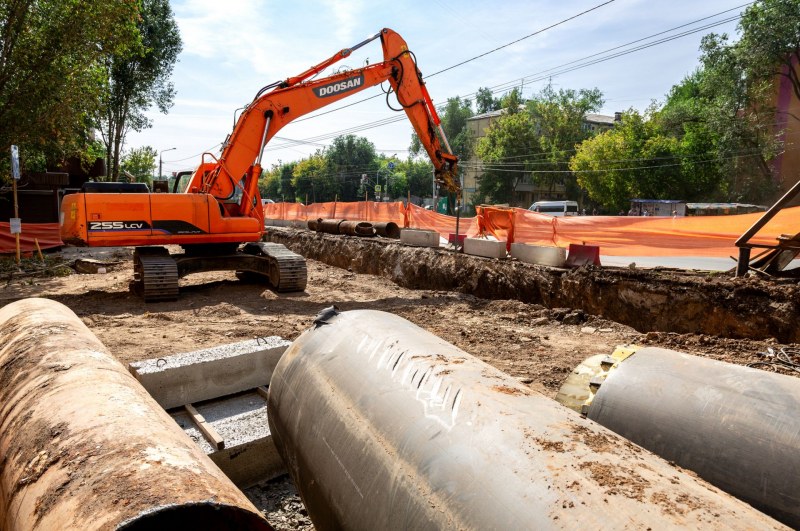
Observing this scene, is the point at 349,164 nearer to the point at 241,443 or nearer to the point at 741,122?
the point at 741,122

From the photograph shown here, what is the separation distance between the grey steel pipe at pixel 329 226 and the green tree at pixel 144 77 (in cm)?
1489

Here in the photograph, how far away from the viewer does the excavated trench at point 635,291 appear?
25.8ft

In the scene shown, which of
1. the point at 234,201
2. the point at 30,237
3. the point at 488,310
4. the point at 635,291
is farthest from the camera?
the point at 30,237

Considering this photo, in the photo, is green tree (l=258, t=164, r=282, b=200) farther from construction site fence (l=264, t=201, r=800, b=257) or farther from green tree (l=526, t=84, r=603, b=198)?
construction site fence (l=264, t=201, r=800, b=257)

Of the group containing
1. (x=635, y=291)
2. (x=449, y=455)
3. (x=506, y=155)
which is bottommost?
(x=635, y=291)

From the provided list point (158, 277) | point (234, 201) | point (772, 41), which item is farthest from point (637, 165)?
point (158, 277)

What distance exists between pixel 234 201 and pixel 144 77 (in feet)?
72.1

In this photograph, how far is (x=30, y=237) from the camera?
706 inches

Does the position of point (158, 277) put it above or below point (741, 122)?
below

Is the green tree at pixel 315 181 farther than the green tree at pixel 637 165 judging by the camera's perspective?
Yes

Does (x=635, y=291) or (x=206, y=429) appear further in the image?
(x=635, y=291)

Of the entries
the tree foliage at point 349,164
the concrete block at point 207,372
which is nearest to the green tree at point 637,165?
the tree foliage at point 349,164

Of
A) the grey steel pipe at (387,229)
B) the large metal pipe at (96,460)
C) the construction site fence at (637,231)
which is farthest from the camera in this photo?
the grey steel pipe at (387,229)

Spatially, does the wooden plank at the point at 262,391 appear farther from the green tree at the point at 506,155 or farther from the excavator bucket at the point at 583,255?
the green tree at the point at 506,155
